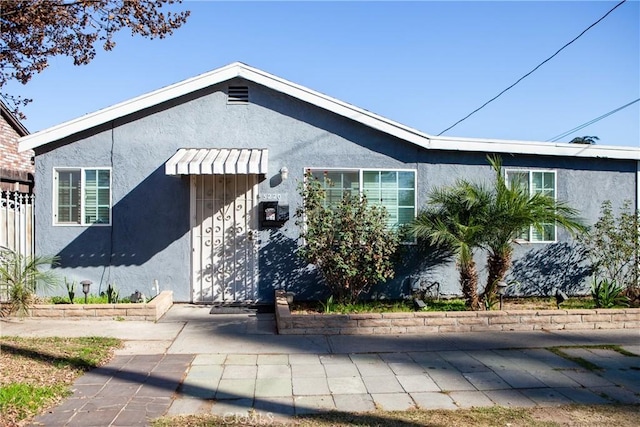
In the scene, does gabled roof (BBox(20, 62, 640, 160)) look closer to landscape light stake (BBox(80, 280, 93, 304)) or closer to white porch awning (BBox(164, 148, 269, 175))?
white porch awning (BBox(164, 148, 269, 175))

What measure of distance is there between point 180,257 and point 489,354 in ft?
19.4

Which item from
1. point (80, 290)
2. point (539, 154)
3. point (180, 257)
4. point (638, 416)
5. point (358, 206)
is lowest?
point (638, 416)

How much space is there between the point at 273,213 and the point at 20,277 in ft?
14.6

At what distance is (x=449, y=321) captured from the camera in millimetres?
7668

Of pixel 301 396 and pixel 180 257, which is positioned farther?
pixel 180 257

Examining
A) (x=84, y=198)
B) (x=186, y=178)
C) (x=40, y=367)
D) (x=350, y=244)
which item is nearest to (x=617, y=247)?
(x=350, y=244)

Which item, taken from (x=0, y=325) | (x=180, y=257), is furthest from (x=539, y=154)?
(x=0, y=325)

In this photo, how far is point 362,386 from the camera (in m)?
5.22

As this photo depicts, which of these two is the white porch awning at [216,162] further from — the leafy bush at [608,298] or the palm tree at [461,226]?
the leafy bush at [608,298]

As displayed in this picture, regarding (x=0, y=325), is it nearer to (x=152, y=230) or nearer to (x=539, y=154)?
(x=152, y=230)

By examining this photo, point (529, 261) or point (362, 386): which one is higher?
point (529, 261)

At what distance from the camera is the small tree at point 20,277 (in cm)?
802

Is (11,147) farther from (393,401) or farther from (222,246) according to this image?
(393,401)

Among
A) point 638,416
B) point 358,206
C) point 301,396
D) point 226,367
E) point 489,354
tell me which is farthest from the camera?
point 358,206
